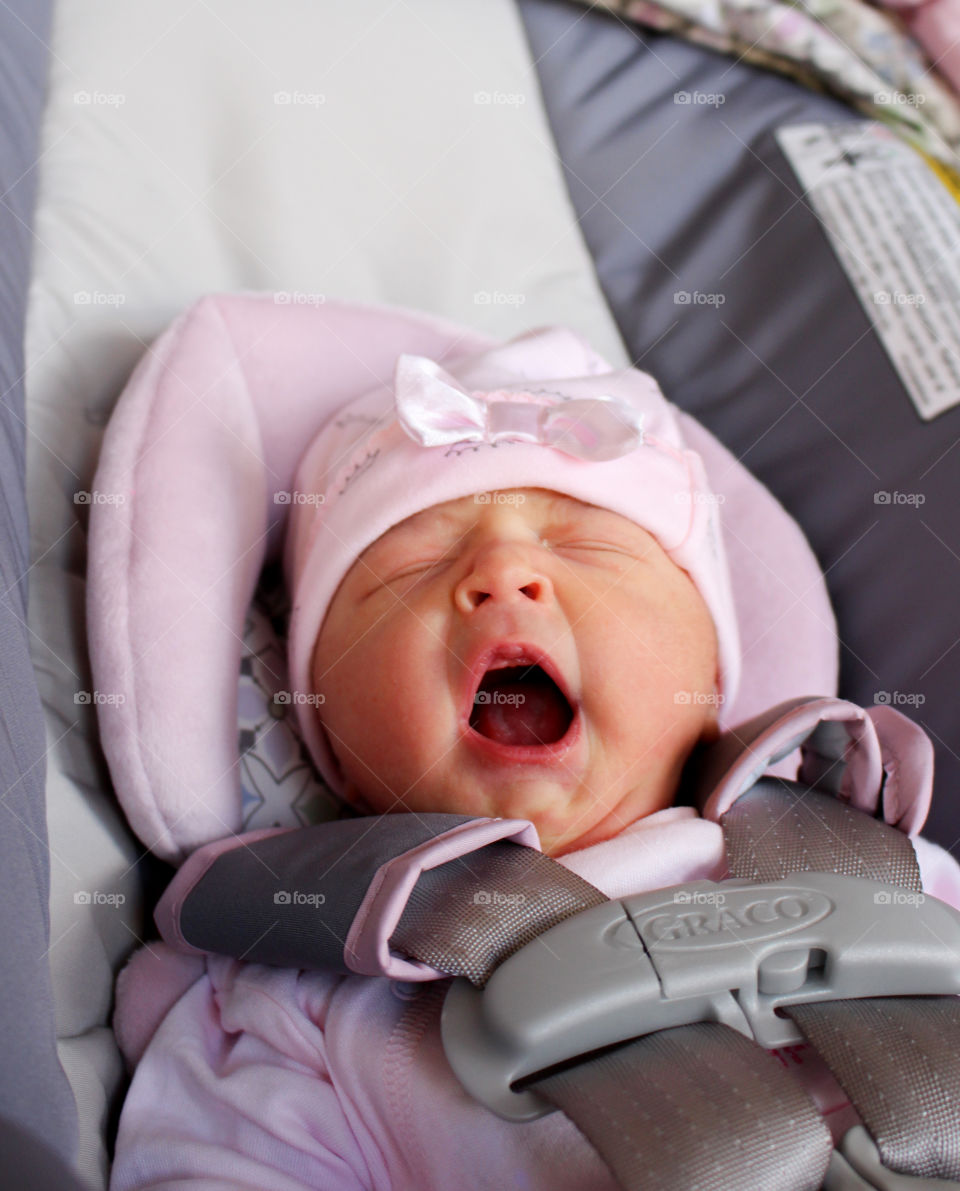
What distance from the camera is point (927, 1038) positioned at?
0.79m

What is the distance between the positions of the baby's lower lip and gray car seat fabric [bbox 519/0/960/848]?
0.45 m

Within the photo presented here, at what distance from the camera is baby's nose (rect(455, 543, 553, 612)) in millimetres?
942

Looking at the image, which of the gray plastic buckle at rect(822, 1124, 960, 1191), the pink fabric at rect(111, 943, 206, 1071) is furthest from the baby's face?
the gray plastic buckle at rect(822, 1124, 960, 1191)

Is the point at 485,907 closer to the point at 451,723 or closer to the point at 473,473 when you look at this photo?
the point at 451,723

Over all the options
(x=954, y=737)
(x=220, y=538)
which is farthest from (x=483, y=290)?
(x=954, y=737)

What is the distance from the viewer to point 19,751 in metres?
0.78

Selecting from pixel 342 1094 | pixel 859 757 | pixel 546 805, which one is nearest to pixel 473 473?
pixel 546 805

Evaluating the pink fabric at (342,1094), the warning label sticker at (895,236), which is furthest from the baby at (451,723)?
the warning label sticker at (895,236)

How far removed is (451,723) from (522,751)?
0.22ft

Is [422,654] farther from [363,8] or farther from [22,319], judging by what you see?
[363,8]

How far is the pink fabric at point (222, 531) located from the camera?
1.03 metres

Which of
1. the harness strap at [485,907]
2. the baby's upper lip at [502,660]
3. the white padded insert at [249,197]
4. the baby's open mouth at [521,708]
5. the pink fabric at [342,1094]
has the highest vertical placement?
the white padded insert at [249,197]

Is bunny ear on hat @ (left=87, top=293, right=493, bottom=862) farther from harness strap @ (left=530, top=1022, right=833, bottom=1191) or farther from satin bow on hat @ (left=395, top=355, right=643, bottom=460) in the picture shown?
harness strap @ (left=530, top=1022, right=833, bottom=1191)

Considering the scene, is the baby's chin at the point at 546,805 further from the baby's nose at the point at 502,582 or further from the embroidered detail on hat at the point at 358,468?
the embroidered detail on hat at the point at 358,468
